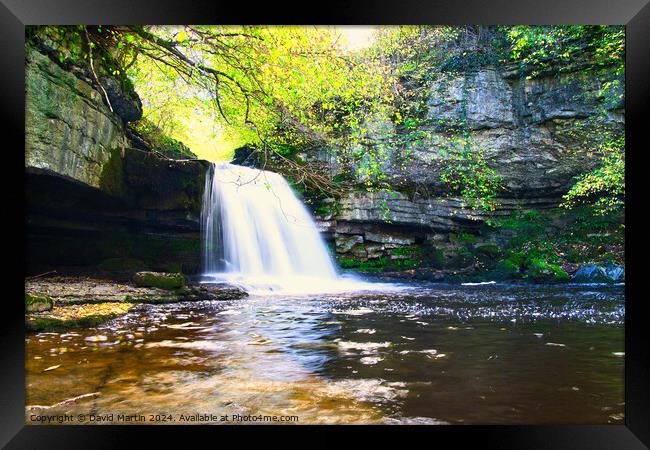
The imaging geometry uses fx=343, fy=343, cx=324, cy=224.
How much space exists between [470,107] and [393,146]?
107 inches


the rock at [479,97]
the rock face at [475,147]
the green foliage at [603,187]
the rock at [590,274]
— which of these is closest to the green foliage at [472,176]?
the rock face at [475,147]

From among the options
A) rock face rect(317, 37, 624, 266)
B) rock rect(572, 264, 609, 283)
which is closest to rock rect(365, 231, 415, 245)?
rock face rect(317, 37, 624, 266)

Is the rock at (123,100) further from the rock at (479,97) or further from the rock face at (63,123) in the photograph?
the rock at (479,97)

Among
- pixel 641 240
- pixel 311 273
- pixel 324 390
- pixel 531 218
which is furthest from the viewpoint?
pixel 311 273

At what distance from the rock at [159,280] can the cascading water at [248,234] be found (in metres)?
1.88

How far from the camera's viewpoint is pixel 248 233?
328 inches

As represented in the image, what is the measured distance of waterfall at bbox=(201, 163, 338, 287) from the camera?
802cm

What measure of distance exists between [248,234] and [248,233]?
0.08 ft

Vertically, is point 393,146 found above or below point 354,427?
above

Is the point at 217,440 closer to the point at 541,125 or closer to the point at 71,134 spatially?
the point at 71,134

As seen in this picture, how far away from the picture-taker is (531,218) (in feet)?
26.8

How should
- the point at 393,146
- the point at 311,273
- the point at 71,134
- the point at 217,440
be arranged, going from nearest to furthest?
the point at 217,440 → the point at 71,134 → the point at 393,146 → the point at 311,273
